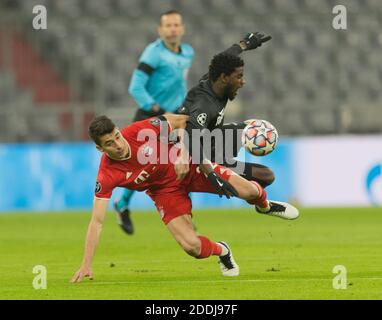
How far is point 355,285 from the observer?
889 centimetres

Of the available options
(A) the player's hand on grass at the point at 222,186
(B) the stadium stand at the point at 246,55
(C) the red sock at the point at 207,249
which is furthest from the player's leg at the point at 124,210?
(B) the stadium stand at the point at 246,55

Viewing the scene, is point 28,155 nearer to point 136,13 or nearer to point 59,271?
point 136,13

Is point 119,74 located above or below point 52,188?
above

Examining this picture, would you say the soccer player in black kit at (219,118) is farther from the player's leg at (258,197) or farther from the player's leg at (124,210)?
the player's leg at (124,210)

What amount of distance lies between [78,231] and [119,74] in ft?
22.0

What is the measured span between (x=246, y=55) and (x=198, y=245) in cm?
1150

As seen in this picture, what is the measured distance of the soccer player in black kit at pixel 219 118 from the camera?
9.80 metres

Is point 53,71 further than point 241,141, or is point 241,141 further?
point 53,71

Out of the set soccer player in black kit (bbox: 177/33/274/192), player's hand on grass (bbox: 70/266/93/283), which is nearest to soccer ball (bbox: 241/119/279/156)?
soccer player in black kit (bbox: 177/33/274/192)

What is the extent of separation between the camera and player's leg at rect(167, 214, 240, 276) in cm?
971

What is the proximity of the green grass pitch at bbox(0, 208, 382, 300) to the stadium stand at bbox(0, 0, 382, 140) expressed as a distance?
3632mm

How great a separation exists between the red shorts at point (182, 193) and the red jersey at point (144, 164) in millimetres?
53

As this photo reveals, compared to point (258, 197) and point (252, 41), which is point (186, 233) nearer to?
point (258, 197)
